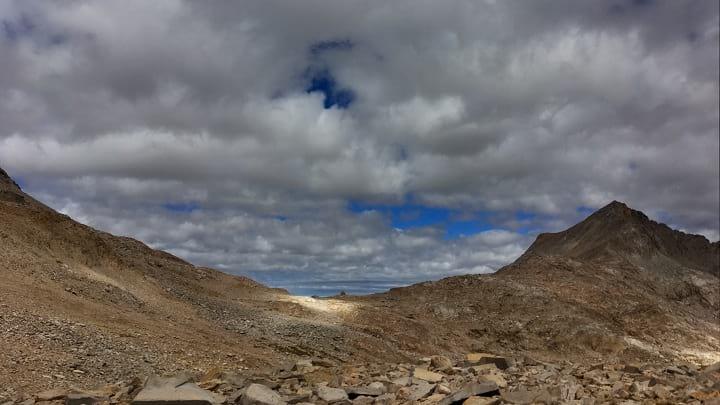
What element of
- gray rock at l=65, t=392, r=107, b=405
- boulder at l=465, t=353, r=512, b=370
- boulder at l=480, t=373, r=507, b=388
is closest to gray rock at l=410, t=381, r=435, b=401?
boulder at l=480, t=373, r=507, b=388

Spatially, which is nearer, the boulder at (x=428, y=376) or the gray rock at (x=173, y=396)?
the gray rock at (x=173, y=396)

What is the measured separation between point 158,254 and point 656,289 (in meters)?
53.7

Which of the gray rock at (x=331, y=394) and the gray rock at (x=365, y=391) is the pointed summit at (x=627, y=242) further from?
the gray rock at (x=331, y=394)

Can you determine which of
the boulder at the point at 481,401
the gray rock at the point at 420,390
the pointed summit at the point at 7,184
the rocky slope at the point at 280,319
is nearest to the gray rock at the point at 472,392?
the boulder at the point at 481,401

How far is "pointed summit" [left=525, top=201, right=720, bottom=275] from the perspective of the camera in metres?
76.2

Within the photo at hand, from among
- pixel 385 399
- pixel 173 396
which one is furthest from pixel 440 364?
pixel 173 396

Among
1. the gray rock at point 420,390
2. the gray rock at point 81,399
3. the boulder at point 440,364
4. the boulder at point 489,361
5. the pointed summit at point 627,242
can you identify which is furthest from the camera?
the pointed summit at point 627,242

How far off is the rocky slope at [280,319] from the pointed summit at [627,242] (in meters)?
6.60

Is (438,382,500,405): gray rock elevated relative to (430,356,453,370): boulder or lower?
lower

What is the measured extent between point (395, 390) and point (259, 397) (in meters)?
3.80

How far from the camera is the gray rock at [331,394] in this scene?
47.8ft

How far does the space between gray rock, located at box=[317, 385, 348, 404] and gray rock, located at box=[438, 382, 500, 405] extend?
2.62m

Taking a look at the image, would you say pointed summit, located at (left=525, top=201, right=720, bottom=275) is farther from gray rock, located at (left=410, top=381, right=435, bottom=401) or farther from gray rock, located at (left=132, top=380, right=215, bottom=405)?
gray rock, located at (left=132, top=380, right=215, bottom=405)

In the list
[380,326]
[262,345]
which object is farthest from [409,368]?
[380,326]
